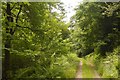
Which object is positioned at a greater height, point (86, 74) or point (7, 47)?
point (7, 47)

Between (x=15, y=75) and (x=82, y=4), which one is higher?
(x=82, y=4)

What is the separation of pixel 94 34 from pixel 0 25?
40.2 ft

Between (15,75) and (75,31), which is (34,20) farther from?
(75,31)

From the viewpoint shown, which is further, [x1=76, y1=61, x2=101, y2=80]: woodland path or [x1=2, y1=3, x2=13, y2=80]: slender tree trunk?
[x1=76, y1=61, x2=101, y2=80]: woodland path

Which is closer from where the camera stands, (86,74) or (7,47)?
(7,47)

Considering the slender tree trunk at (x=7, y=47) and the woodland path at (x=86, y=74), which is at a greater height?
the slender tree trunk at (x=7, y=47)

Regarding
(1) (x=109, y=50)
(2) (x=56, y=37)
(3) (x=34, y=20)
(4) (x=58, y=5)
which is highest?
(4) (x=58, y=5)

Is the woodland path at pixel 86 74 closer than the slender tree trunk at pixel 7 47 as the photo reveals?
No

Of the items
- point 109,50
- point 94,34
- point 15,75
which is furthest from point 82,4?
point 15,75

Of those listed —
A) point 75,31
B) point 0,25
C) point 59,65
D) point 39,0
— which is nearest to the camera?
point 0,25

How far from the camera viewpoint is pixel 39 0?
29.1 ft

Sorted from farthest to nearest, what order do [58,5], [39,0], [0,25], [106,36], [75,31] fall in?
[75,31] < [106,36] < [58,5] < [39,0] < [0,25]

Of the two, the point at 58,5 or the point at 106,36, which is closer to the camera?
the point at 58,5

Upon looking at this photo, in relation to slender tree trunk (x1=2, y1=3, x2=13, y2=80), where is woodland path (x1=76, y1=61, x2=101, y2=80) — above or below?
below
